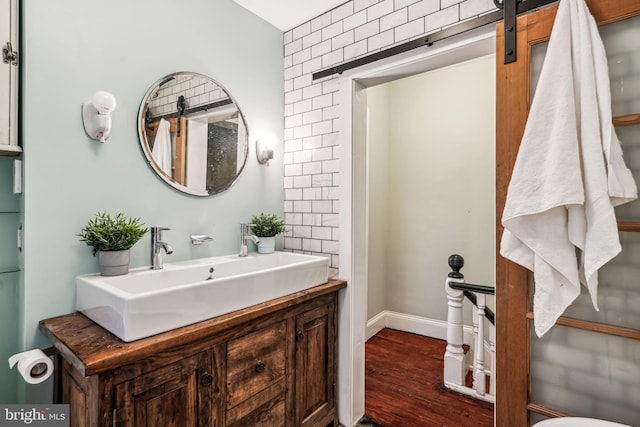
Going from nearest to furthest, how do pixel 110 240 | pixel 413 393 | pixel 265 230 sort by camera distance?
1. pixel 110 240
2. pixel 265 230
3. pixel 413 393

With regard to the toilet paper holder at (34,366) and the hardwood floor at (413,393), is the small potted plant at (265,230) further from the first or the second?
the hardwood floor at (413,393)

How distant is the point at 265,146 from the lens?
80.6 inches

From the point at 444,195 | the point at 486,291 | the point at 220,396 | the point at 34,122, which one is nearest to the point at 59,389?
the point at 220,396

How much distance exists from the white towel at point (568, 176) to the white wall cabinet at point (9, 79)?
1.82 meters

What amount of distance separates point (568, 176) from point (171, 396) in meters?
1.52

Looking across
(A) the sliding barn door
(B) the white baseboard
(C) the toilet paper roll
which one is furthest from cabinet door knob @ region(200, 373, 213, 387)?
(B) the white baseboard

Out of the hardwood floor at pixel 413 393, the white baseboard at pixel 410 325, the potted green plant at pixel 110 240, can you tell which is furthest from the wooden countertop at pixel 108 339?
the white baseboard at pixel 410 325

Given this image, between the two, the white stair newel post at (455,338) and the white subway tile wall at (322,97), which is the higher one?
the white subway tile wall at (322,97)

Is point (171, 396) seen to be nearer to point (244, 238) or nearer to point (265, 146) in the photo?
point (244, 238)

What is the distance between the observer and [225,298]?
126cm

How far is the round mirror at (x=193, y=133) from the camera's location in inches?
61.9

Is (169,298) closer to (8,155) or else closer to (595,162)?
(8,155)

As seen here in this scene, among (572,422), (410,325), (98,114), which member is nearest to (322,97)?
(98,114)

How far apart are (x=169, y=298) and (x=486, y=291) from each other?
1833 millimetres
